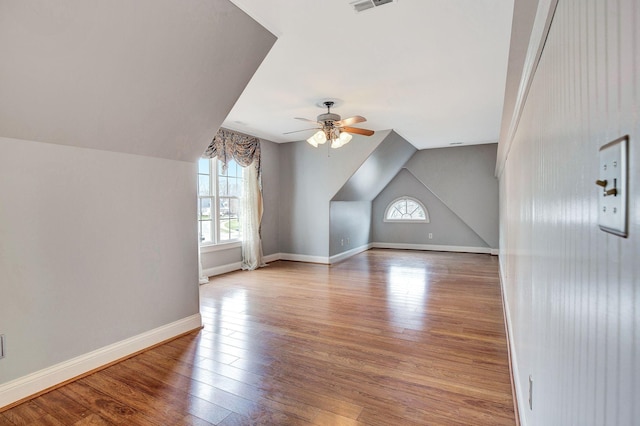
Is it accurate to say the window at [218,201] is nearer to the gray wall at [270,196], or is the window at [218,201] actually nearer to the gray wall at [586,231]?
the gray wall at [270,196]

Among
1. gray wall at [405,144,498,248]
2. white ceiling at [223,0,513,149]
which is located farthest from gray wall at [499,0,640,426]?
gray wall at [405,144,498,248]

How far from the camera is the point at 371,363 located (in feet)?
8.07

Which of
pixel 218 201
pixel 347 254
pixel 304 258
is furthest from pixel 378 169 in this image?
pixel 218 201

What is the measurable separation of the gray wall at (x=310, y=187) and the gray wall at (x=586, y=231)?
484cm

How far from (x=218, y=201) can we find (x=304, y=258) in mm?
2162

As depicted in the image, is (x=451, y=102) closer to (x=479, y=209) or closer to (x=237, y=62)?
(x=237, y=62)

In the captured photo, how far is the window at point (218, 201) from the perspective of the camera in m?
5.32

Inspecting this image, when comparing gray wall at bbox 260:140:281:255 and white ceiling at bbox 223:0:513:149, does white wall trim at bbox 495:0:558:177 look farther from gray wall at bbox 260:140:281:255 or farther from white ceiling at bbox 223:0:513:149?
gray wall at bbox 260:140:281:255

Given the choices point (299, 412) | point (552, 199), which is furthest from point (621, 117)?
point (299, 412)

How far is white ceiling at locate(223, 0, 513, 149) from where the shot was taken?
7.20ft

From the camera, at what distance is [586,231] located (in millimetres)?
670

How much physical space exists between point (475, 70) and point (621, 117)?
3.06 m

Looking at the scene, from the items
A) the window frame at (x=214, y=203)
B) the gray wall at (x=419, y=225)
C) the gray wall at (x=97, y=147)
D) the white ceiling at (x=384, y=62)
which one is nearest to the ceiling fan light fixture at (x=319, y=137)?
the white ceiling at (x=384, y=62)

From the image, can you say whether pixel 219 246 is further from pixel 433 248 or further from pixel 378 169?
pixel 433 248
